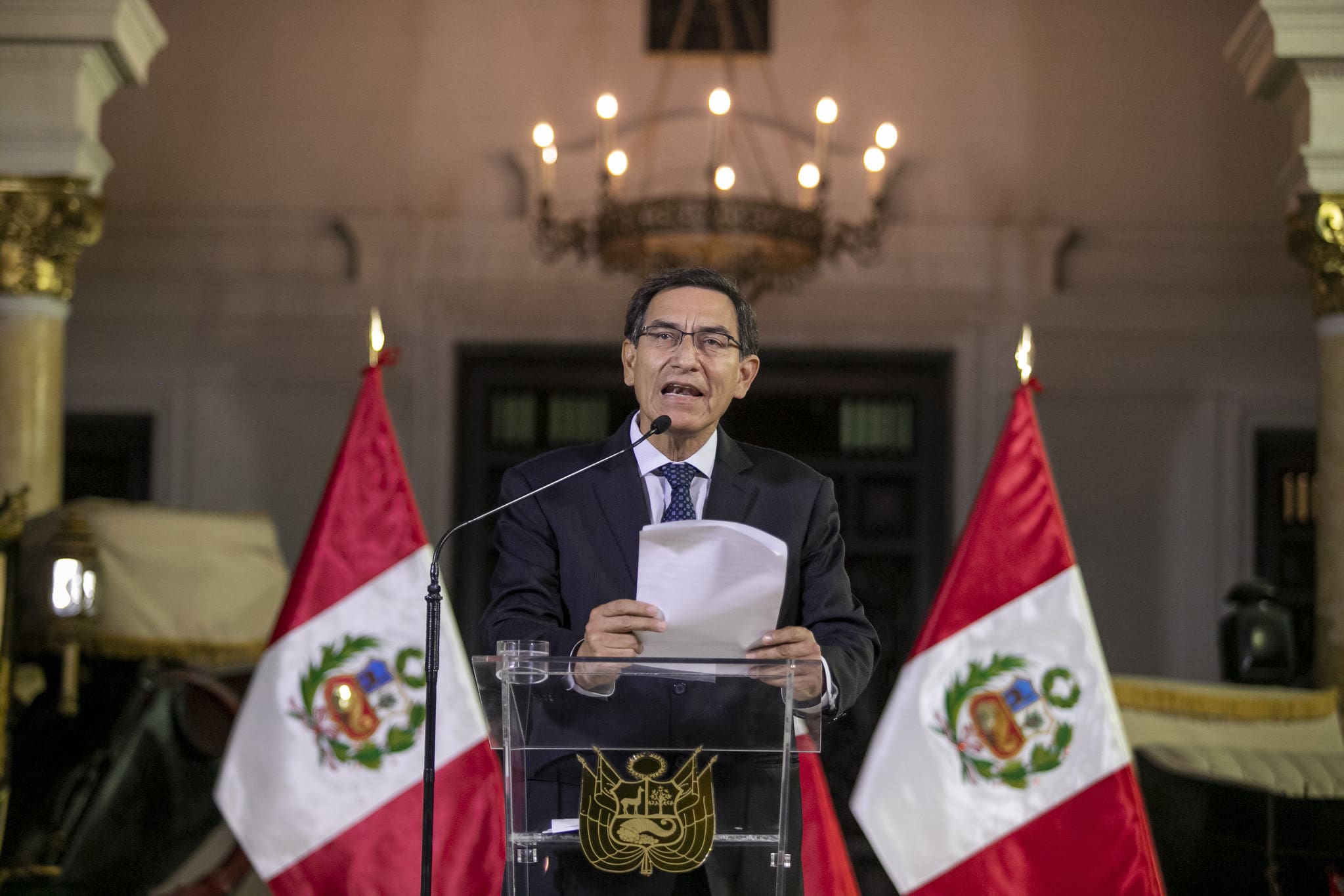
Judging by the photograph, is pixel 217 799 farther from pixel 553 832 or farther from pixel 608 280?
pixel 608 280

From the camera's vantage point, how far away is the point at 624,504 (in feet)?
8.30

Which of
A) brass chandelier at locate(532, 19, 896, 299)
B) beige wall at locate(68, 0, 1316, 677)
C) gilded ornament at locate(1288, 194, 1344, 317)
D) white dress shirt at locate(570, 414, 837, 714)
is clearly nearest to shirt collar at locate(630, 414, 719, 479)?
white dress shirt at locate(570, 414, 837, 714)

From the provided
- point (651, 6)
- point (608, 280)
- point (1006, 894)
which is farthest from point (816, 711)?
point (651, 6)

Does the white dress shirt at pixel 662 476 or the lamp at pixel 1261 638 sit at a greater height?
the white dress shirt at pixel 662 476

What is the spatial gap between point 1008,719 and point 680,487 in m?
2.26

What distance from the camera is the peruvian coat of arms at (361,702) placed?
4547 mm

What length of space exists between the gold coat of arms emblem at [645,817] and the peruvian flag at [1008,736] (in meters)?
2.35

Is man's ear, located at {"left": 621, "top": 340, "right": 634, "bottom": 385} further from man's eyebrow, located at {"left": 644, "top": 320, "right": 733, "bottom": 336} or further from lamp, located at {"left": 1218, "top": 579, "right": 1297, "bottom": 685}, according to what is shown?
lamp, located at {"left": 1218, "top": 579, "right": 1297, "bottom": 685}

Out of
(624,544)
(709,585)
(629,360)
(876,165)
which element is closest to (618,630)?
(709,585)

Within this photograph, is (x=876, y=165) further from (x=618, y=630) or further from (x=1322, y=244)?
(x=618, y=630)

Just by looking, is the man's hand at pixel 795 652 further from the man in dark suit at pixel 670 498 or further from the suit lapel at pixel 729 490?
the suit lapel at pixel 729 490

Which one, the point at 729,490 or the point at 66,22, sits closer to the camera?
the point at 729,490

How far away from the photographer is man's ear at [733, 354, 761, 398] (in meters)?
2.60

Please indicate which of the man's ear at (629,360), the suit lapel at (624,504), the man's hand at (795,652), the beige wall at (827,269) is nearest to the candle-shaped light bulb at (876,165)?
the beige wall at (827,269)
